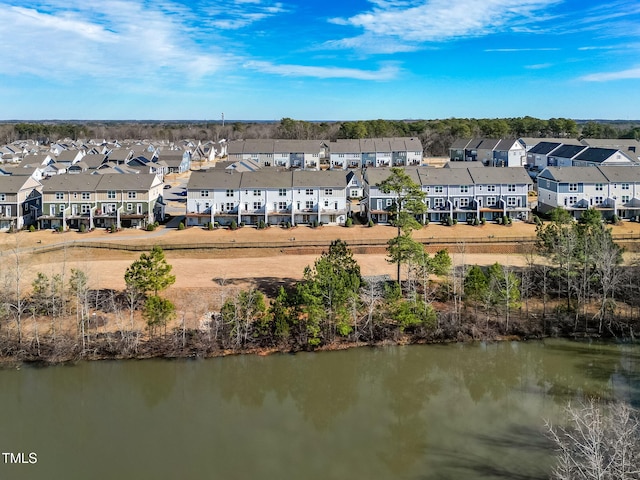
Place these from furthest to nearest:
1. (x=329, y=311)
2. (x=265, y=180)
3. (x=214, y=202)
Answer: (x=265, y=180) → (x=214, y=202) → (x=329, y=311)

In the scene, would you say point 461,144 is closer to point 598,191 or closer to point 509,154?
point 509,154

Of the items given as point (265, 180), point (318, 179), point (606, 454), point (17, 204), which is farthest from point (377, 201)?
point (606, 454)

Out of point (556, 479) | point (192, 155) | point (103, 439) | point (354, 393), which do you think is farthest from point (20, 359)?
→ point (192, 155)

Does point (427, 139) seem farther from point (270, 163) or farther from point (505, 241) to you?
point (505, 241)

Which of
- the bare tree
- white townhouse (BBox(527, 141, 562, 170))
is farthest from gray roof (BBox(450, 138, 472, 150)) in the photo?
the bare tree

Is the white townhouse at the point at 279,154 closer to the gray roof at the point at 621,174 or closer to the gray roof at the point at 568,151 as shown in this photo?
the gray roof at the point at 568,151

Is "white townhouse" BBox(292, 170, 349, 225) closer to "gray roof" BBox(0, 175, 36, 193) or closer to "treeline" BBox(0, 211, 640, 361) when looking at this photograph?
"treeline" BBox(0, 211, 640, 361)

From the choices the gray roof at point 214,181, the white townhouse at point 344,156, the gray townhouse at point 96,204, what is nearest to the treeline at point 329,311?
the gray townhouse at point 96,204
